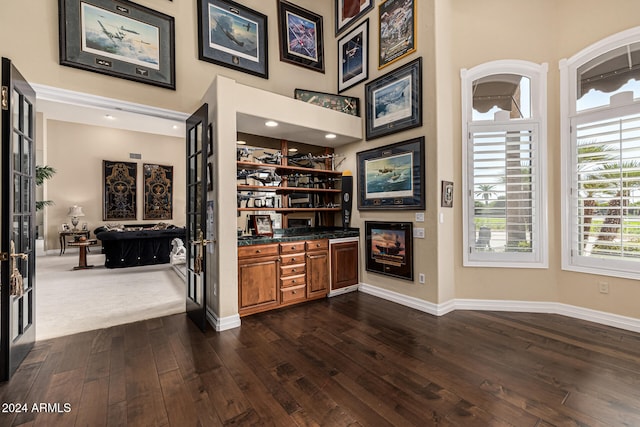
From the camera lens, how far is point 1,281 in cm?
220

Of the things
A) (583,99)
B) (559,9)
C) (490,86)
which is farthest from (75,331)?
(559,9)

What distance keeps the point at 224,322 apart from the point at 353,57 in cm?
429

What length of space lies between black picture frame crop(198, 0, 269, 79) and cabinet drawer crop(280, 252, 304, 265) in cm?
271

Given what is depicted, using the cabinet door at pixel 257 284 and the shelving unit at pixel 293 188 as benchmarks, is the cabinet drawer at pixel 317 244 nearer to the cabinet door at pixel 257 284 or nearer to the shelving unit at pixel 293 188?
the cabinet door at pixel 257 284

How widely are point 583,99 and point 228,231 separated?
4.28 m

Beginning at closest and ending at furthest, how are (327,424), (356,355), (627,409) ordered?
1. (327,424)
2. (627,409)
3. (356,355)

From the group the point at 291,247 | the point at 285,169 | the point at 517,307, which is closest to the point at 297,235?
the point at 291,247

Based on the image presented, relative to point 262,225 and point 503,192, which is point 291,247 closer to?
point 262,225

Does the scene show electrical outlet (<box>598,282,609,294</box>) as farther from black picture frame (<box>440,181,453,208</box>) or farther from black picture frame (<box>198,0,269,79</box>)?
black picture frame (<box>198,0,269,79</box>)

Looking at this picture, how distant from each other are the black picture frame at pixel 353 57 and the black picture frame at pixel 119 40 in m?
2.55

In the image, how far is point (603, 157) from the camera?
324cm

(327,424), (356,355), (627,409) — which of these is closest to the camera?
(327,424)

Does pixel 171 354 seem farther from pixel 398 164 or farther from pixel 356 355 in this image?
pixel 398 164

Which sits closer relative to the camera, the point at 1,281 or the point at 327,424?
the point at 327,424
